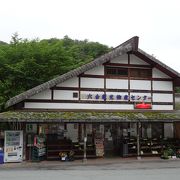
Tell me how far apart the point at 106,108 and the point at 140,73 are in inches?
137

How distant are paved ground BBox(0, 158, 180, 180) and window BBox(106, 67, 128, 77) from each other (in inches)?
220

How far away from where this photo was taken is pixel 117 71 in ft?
69.6

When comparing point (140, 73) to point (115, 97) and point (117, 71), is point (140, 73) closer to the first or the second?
point (117, 71)

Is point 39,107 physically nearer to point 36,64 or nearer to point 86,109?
point 86,109

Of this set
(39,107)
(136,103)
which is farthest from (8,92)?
(136,103)

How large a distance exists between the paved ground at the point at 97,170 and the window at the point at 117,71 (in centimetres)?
558

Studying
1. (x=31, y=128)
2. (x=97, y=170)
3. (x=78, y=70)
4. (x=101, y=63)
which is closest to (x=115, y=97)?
(x=101, y=63)

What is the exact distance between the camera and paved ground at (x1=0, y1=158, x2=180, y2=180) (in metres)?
13.5

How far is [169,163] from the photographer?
730 inches

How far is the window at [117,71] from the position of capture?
21.1 metres

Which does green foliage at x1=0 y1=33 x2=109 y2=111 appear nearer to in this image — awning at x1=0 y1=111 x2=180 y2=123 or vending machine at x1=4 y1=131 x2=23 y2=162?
vending machine at x1=4 y1=131 x2=23 y2=162

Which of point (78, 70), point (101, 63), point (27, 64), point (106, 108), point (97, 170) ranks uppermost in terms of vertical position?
point (27, 64)

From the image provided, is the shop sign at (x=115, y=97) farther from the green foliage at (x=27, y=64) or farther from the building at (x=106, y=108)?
the green foliage at (x=27, y=64)

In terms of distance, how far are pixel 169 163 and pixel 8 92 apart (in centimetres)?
1316
